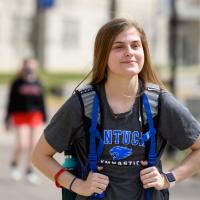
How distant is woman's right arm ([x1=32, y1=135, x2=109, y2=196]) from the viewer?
122 inches

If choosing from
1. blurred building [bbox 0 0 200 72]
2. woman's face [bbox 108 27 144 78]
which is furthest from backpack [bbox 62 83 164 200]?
blurred building [bbox 0 0 200 72]

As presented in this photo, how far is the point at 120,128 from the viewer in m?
3.14

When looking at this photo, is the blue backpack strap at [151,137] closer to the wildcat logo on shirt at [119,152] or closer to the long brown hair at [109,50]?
the wildcat logo on shirt at [119,152]

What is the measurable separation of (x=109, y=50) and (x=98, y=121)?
0.34 m

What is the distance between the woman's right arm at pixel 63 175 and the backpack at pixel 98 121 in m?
0.05

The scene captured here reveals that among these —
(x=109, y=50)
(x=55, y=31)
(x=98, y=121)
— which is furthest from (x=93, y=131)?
(x=55, y=31)

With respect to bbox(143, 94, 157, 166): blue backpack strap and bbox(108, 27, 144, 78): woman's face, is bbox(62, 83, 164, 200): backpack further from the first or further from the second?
bbox(108, 27, 144, 78): woman's face

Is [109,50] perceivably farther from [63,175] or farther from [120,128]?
[63,175]

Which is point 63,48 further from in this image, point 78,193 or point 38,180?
point 78,193

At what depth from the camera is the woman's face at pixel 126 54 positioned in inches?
126

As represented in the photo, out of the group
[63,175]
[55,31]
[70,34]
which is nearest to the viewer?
[63,175]

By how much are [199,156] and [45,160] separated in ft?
2.38

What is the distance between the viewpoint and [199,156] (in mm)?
3260

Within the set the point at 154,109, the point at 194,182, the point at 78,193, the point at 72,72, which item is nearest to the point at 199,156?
the point at 154,109
